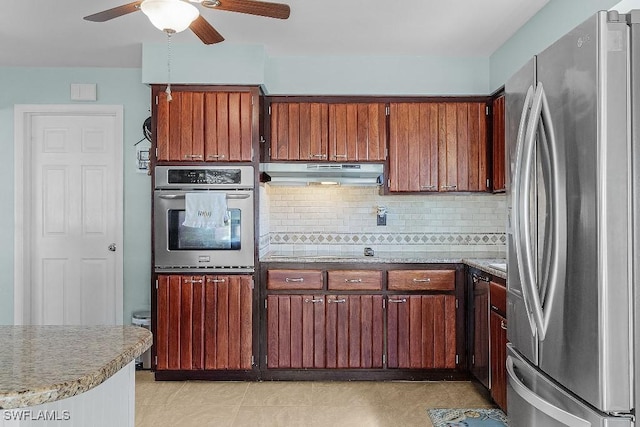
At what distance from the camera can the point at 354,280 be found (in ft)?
12.4

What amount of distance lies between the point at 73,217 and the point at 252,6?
2960 millimetres

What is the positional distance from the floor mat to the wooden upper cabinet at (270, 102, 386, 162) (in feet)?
6.31

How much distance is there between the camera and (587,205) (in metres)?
1.53

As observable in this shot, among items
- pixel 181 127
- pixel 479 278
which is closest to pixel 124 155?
pixel 181 127

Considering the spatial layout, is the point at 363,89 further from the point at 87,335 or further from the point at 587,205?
the point at 87,335

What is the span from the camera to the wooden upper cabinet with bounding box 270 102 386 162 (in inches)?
160

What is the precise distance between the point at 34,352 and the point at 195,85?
9.43ft

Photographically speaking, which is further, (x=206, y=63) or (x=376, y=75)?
(x=376, y=75)

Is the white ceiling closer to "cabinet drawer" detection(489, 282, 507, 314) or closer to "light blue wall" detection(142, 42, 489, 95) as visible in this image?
"light blue wall" detection(142, 42, 489, 95)

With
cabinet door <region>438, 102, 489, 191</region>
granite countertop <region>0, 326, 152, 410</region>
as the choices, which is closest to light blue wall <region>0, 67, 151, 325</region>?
cabinet door <region>438, 102, 489, 191</region>

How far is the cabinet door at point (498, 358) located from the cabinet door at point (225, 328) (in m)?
1.69

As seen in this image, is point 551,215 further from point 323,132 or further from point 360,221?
point 360,221

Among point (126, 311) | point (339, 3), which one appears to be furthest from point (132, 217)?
point (339, 3)

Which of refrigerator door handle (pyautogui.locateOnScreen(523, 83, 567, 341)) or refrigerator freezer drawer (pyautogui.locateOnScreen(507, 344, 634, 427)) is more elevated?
refrigerator door handle (pyautogui.locateOnScreen(523, 83, 567, 341))
